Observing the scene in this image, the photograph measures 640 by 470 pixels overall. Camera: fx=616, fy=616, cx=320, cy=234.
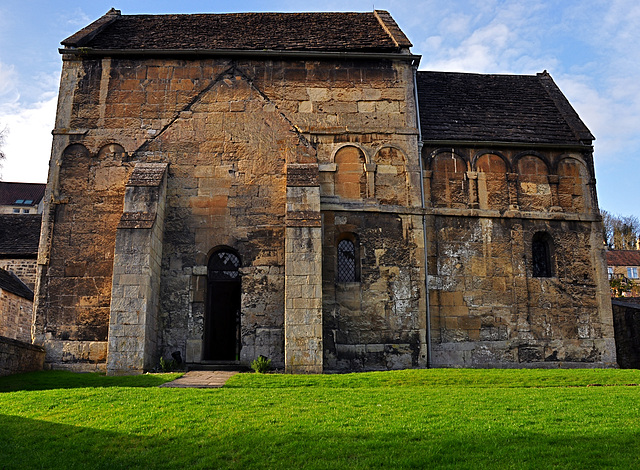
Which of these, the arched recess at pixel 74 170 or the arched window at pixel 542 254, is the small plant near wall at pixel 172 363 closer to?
the arched recess at pixel 74 170

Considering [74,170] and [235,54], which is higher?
[235,54]

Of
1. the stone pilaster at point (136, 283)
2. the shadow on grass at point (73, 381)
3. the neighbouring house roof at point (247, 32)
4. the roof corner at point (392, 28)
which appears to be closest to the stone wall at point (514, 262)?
the roof corner at point (392, 28)

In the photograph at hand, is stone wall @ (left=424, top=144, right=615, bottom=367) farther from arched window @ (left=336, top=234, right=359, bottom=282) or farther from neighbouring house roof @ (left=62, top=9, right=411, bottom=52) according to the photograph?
neighbouring house roof @ (left=62, top=9, right=411, bottom=52)

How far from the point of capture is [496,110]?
2062 cm

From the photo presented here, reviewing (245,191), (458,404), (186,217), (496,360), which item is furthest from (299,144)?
(458,404)

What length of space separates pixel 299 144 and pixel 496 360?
8.38 m

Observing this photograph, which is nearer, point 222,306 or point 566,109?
point 222,306

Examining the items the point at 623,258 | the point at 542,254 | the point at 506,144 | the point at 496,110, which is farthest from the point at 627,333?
the point at 623,258

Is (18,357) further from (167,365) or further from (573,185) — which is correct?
(573,185)

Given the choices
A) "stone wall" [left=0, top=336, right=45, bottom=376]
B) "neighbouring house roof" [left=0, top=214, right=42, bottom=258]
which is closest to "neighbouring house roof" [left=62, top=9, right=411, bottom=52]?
"stone wall" [left=0, top=336, right=45, bottom=376]

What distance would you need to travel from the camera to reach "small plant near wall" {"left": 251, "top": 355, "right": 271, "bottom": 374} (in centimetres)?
1548

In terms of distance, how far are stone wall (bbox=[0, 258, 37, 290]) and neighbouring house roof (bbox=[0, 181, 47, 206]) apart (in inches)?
1362

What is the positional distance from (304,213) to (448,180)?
530 centimetres

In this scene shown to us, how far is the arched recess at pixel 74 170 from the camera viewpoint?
17844mm
